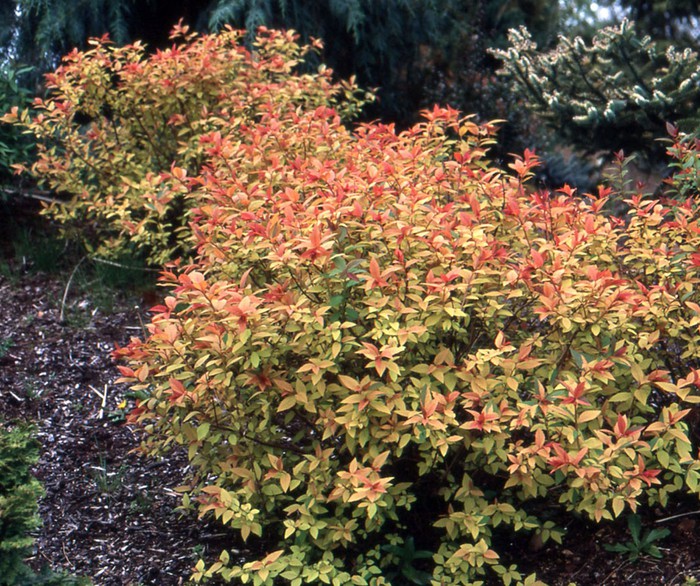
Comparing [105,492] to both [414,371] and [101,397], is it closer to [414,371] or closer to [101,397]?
[101,397]

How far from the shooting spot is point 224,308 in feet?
8.37

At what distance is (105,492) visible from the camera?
11.3 feet

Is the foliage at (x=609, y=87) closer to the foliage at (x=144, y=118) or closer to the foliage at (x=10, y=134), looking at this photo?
the foliage at (x=144, y=118)

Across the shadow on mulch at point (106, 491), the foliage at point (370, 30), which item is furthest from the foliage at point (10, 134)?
the foliage at point (370, 30)

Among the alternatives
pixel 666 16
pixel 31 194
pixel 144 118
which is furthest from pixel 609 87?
pixel 31 194

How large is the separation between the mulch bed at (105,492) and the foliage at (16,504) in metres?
0.85

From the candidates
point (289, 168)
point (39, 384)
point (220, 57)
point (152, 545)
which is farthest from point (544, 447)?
point (220, 57)

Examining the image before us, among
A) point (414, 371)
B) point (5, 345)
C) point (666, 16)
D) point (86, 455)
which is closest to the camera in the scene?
point (414, 371)

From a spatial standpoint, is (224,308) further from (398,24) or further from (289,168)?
(398,24)

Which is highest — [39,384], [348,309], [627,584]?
[348,309]

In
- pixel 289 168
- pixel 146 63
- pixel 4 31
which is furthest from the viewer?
pixel 4 31

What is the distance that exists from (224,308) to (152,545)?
1.20 m

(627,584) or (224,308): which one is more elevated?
(224,308)

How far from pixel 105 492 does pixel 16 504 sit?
1.34 metres
